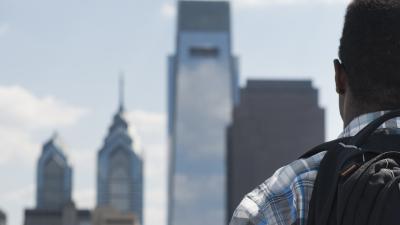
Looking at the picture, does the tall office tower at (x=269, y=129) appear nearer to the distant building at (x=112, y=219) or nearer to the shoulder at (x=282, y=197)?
the distant building at (x=112, y=219)

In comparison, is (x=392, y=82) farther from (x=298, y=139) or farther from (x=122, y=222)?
(x=122, y=222)

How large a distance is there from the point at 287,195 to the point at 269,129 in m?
158

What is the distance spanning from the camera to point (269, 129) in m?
162

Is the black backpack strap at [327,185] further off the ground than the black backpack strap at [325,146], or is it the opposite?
the black backpack strap at [325,146]

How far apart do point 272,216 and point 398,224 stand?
1.66 feet

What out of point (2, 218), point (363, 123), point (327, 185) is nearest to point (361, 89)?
point (363, 123)

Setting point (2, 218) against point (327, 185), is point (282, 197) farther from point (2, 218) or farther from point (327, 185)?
point (2, 218)

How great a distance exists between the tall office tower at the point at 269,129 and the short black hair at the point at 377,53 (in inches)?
5974

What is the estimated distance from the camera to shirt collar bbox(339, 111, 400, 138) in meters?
3.38

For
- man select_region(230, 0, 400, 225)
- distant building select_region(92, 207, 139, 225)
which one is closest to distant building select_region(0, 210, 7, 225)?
distant building select_region(92, 207, 139, 225)

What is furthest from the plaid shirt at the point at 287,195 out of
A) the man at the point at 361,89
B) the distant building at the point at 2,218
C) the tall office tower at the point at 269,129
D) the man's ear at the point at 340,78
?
the distant building at the point at 2,218

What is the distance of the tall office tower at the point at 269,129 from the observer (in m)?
157

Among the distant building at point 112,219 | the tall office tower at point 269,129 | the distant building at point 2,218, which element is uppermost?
the tall office tower at point 269,129

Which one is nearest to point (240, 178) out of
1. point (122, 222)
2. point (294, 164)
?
point (122, 222)
